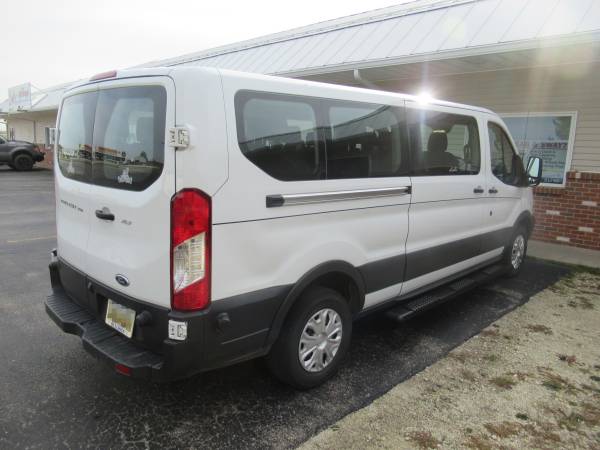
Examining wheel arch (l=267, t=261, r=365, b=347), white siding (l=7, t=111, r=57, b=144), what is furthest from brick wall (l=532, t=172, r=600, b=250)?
white siding (l=7, t=111, r=57, b=144)

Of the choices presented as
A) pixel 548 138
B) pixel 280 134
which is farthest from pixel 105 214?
pixel 548 138

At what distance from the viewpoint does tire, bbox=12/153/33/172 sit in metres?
21.6

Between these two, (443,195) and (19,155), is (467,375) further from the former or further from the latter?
(19,155)

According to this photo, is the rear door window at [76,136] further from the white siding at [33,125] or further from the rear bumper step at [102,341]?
the white siding at [33,125]

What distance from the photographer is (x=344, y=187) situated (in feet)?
9.83

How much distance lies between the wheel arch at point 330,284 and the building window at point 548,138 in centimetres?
594

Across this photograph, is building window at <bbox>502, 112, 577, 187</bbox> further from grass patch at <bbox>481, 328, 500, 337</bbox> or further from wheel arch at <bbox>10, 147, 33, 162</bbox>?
wheel arch at <bbox>10, 147, 33, 162</bbox>

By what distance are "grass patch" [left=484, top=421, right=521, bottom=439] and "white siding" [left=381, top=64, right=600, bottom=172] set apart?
19.7 feet

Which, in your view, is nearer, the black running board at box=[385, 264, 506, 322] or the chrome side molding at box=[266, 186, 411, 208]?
the chrome side molding at box=[266, 186, 411, 208]

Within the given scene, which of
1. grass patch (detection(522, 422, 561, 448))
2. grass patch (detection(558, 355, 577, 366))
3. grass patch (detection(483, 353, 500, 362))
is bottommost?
grass patch (detection(522, 422, 561, 448))

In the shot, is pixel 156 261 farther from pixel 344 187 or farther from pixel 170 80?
pixel 344 187

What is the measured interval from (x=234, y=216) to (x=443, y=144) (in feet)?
7.72

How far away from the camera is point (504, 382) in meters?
3.21

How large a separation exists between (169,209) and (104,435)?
1.36 meters
